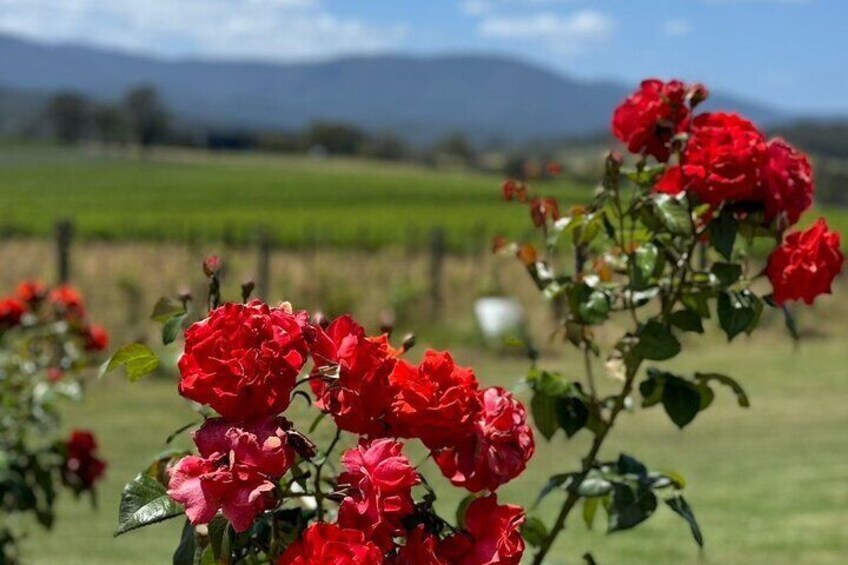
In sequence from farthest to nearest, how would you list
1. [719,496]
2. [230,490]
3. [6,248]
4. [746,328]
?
1. [6,248]
2. [719,496]
3. [746,328]
4. [230,490]

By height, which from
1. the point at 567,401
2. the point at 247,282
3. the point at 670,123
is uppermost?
the point at 670,123

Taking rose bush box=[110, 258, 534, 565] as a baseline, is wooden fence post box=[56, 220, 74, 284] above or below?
below

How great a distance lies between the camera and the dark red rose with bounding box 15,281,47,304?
13.2ft

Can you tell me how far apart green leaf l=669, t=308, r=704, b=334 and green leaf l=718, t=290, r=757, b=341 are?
0.07 meters

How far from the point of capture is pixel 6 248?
21484 mm

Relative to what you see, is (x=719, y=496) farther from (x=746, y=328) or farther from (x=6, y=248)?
(x=6, y=248)

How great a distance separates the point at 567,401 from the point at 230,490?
956 mm

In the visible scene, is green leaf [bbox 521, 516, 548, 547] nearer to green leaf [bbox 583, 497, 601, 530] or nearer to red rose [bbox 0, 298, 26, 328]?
green leaf [bbox 583, 497, 601, 530]

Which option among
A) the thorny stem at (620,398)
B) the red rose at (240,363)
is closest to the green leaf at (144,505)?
the red rose at (240,363)

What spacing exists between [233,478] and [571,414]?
96 cm

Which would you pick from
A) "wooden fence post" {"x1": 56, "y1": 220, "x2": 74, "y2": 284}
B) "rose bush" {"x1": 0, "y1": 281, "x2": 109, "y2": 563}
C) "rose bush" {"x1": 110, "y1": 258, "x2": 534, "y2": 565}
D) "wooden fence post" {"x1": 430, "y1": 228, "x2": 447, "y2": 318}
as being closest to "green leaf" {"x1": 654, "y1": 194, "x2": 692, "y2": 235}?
"rose bush" {"x1": 110, "y1": 258, "x2": 534, "y2": 565}

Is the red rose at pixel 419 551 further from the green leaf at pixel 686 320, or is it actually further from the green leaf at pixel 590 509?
the green leaf at pixel 590 509

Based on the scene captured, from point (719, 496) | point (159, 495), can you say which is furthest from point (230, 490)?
point (719, 496)

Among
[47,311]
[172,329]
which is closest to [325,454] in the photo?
[172,329]
